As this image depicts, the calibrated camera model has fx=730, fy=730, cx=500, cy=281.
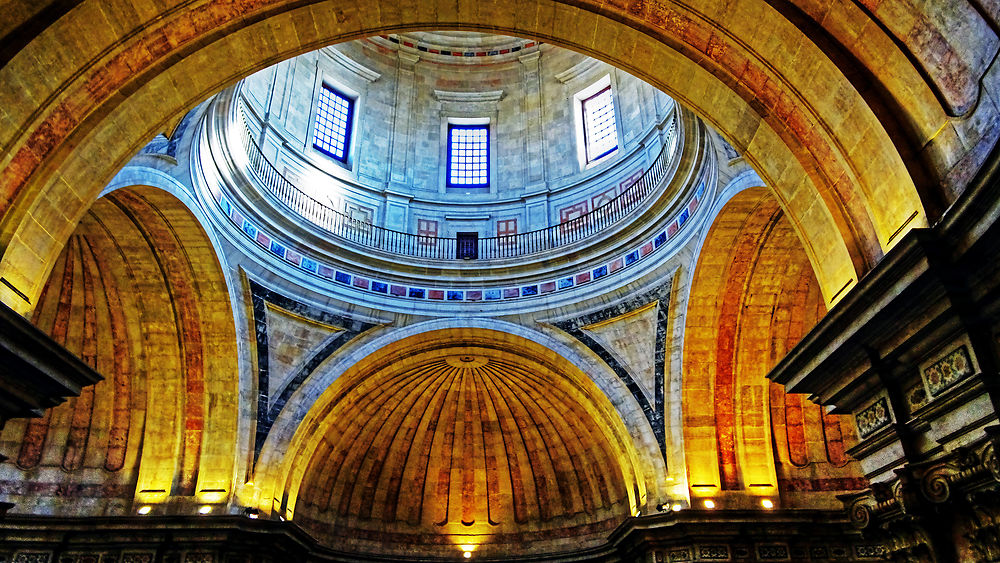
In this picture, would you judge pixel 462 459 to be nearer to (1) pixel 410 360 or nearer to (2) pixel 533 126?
(1) pixel 410 360

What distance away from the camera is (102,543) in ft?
46.4

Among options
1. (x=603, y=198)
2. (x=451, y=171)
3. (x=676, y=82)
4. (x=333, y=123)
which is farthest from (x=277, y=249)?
(x=676, y=82)

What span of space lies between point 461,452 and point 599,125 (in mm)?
9603

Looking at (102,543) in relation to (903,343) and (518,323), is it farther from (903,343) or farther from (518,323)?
(903,343)

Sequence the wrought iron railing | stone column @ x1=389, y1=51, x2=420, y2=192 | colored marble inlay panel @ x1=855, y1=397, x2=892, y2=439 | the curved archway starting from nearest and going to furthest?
colored marble inlay panel @ x1=855, y1=397, x2=892, y2=439 < the wrought iron railing < the curved archway < stone column @ x1=389, y1=51, x2=420, y2=192

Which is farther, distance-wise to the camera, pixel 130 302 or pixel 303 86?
pixel 303 86

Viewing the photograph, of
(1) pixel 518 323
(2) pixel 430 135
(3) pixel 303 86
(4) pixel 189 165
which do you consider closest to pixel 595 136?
(2) pixel 430 135

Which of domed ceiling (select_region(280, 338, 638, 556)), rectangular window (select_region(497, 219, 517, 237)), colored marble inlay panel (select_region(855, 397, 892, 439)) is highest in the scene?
rectangular window (select_region(497, 219, 517, 237))

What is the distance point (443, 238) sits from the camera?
61.2 feet

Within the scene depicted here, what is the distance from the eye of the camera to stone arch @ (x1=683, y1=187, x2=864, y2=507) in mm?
14539

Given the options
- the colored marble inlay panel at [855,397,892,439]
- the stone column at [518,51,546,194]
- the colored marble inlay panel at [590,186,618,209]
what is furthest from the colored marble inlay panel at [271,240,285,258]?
the colored marble inlay panel at [855,397,892,439]

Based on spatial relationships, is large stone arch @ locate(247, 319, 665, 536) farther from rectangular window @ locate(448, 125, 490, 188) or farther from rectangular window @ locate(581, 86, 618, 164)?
rectangular window @ locate(581, 86, 618, 164)

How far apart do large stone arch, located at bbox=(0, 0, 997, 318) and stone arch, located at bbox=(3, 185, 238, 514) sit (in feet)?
23.7

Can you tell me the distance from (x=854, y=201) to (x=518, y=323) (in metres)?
10.5
